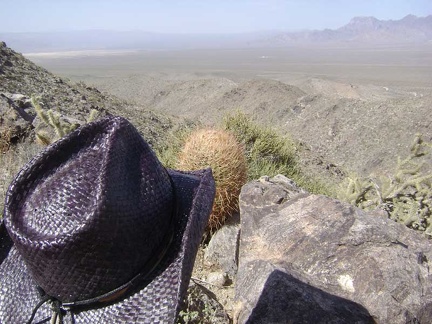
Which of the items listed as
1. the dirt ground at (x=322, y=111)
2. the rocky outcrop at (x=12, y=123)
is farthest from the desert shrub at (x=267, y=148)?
the rocky outcrop at (x=12, y=123)

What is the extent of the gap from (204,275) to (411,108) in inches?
599

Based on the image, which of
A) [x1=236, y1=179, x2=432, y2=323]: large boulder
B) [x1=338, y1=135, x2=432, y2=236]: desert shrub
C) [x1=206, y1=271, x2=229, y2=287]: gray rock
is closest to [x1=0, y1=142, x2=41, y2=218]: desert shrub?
[x1=206, y1=271, x2=229, y2=287]: gray rock

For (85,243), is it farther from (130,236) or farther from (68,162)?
(68,162)

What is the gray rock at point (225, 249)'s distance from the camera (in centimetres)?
452

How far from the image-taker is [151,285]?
66.1 inches

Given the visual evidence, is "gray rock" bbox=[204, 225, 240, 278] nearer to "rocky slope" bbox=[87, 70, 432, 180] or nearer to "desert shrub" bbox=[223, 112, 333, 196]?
"desert shrub" bbox=[223, 112, 333, 196]

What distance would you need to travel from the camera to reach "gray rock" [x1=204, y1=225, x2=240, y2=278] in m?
4.52

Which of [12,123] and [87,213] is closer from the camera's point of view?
[87,213]

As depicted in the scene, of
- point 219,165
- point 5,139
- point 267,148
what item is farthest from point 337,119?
point 219,165

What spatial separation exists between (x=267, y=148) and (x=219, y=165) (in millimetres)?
2379

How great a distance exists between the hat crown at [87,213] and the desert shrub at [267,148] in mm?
4836

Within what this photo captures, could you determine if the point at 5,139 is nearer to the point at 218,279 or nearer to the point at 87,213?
the point at 218,279

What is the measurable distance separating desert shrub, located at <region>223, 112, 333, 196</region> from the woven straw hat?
481 centimetres

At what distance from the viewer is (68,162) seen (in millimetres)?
1721
